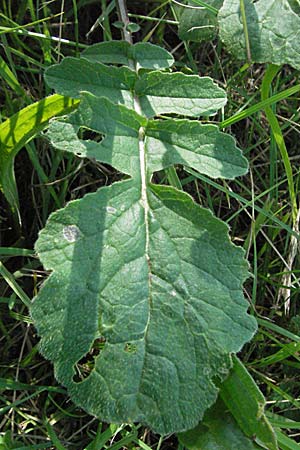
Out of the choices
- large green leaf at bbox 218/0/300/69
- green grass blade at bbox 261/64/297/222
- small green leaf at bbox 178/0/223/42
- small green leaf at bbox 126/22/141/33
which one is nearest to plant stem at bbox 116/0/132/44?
small green leaf at bbox 126/22/141/33

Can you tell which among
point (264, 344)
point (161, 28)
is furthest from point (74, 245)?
point (161, 28)

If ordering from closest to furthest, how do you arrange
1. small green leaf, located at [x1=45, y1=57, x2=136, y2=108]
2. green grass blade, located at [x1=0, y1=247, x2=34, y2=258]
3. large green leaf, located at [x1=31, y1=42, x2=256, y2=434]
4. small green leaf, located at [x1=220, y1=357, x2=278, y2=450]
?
large green leaf, located at [x1=31, y1=42, x2=256, y2=434]
small green leaf, located at [x1=220, y1=357, x2=278, y2=450]
small green leaf, located at [x1=45, y1=57, x2=136, y2=108]
green grass blade, located at [x1=0, y1=247, x2=34, y2=258]

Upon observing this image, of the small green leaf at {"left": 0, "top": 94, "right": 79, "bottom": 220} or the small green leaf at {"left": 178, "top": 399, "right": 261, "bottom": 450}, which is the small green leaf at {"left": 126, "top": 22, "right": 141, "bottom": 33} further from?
the small green leaf at {"left": 178, "top": 399, "right": 261, "bottom": 450}

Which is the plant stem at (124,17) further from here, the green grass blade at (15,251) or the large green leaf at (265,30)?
the green grass blade at (15,251)

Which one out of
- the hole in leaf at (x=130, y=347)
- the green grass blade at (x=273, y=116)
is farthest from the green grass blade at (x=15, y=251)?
the green grass blade at (x=273, y=116)

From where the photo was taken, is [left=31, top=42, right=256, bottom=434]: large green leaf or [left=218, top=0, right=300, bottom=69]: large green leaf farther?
[left=218, top=0, right=300, bottom=69]: large green leaf

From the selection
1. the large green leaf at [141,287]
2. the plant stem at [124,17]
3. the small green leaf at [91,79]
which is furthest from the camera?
the plant stem at [124,17]

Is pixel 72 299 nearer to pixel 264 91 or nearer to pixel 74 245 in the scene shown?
pixel 74 245
